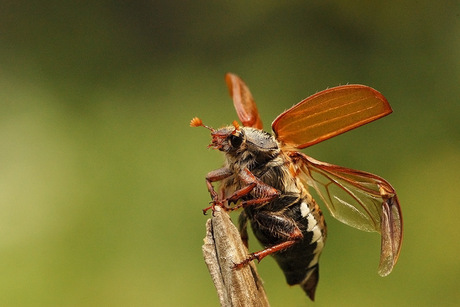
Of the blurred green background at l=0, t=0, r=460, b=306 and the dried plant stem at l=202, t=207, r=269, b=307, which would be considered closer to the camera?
the dried plant stem at l=202, t=207, r=269, b=307

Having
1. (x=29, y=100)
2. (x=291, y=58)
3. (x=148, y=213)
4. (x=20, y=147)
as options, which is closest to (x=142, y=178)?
(x=148, y=213)

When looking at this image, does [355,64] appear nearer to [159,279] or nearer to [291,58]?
[291,58]

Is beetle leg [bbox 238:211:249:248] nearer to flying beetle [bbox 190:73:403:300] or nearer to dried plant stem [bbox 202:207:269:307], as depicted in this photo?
flying beetle [bbox 190:73:403:300]

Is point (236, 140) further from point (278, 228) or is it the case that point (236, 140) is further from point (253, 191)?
point (278, 228)

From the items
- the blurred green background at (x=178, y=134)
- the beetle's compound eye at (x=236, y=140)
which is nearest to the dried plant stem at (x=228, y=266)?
the beetle's compound eye at (x=236, y=140)

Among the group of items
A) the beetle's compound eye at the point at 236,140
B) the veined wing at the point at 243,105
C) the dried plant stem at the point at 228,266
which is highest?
the veined wing at the point at 243,105

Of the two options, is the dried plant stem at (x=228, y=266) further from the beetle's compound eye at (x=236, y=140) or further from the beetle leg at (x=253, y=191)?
the beetle's compound eye at (x=236, y=140)

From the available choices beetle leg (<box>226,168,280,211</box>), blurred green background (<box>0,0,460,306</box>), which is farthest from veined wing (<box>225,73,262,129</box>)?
blurred green background (<box>0,0,460,306</box>)

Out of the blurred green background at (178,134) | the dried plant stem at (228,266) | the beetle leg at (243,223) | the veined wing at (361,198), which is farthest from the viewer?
the blurred green background at (178,134)
